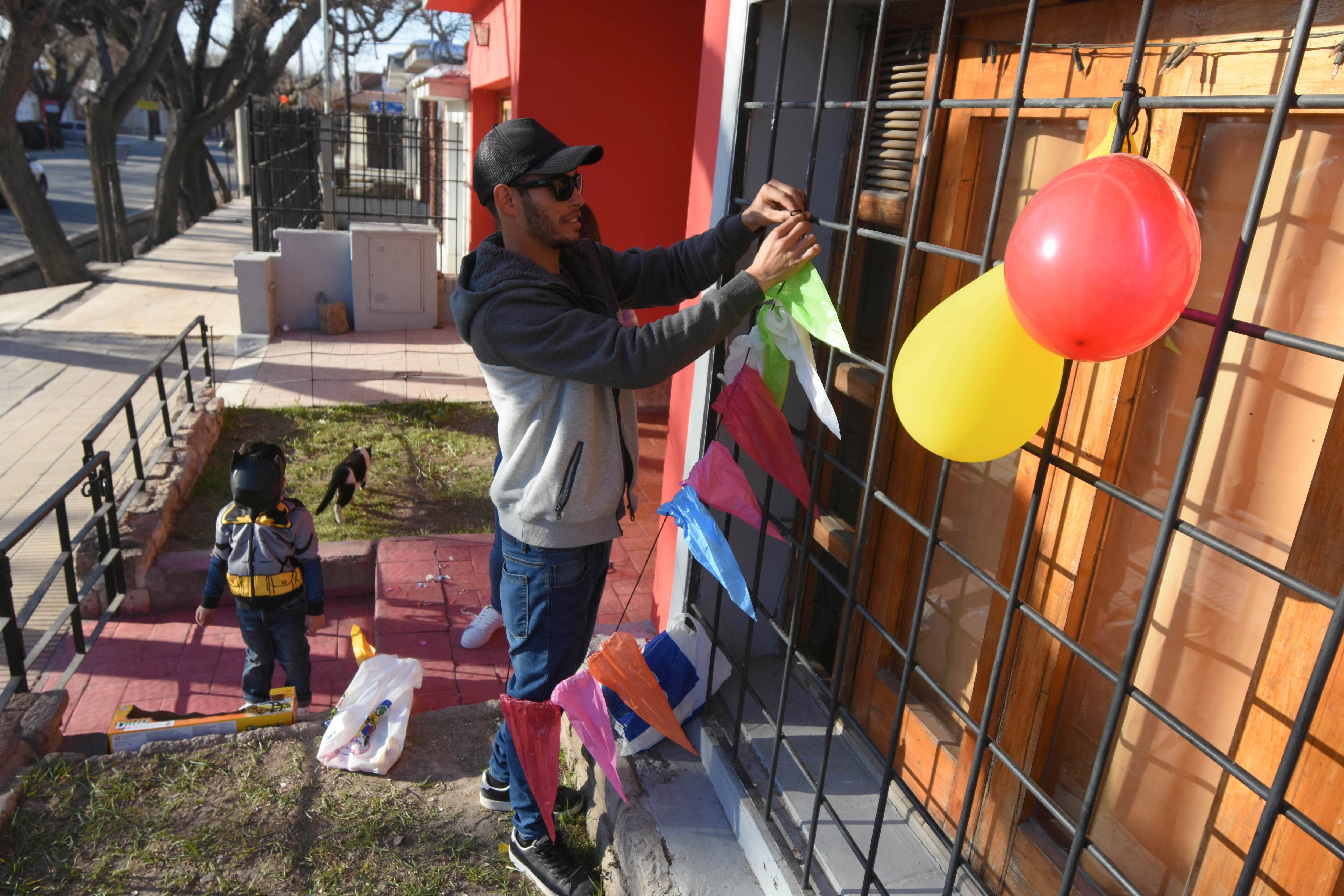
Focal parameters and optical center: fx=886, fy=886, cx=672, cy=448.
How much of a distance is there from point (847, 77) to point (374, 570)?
3.65m

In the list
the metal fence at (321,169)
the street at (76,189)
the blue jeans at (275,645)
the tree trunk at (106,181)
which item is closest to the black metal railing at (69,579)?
the blue jeans at (275,645)

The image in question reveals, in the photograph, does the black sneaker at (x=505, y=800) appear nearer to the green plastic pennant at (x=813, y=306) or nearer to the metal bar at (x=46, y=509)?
the green plastic pennant at (x=813, y=306)

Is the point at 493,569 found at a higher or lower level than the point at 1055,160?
lower

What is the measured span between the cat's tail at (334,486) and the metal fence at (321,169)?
17.4 ft

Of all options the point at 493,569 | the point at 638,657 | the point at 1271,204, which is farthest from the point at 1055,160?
the point at 493,569

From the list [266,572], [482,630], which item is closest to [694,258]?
[266,572]

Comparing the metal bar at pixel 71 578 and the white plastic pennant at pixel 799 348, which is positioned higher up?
the white plastic pennant at pixel 799 348

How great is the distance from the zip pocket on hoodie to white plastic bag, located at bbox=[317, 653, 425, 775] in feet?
4.48

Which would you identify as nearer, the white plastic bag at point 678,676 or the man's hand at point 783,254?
the man's hand at point 783,254

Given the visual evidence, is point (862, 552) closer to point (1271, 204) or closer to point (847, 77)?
point (1271, 204)

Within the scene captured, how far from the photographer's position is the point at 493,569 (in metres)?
3.80

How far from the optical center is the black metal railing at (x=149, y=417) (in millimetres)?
4953

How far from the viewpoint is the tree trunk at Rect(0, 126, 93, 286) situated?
12102 millimetres

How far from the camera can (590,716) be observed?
8.63 feet
